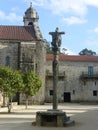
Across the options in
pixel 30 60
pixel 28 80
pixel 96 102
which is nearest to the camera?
pixel 28 80

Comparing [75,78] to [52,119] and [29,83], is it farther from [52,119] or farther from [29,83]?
[52,119]

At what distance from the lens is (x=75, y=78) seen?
229ft

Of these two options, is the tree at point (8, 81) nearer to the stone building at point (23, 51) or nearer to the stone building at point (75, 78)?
the stone building at point (23, 51)

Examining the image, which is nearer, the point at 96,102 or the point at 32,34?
the point at 32,34

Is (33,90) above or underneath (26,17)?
underneath

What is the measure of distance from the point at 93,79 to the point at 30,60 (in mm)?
13386

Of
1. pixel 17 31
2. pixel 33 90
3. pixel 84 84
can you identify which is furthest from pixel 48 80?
pixel 33 90

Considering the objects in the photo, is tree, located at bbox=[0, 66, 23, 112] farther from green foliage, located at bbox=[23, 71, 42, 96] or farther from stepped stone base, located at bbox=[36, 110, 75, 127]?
stepped stone base, located at bbox=[36, 110, 75, 127]

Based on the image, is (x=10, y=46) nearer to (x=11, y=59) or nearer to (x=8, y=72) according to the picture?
(x=11, y=59)

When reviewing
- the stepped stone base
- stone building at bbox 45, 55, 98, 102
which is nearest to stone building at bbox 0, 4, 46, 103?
stone building at bbox 45, 55, 98, 102

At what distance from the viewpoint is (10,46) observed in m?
62.1

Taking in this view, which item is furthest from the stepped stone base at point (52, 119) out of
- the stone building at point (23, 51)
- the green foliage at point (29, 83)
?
the stone building at point (23, 51)

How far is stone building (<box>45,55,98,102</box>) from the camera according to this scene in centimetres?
6962

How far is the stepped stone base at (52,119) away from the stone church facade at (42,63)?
3514 cm
